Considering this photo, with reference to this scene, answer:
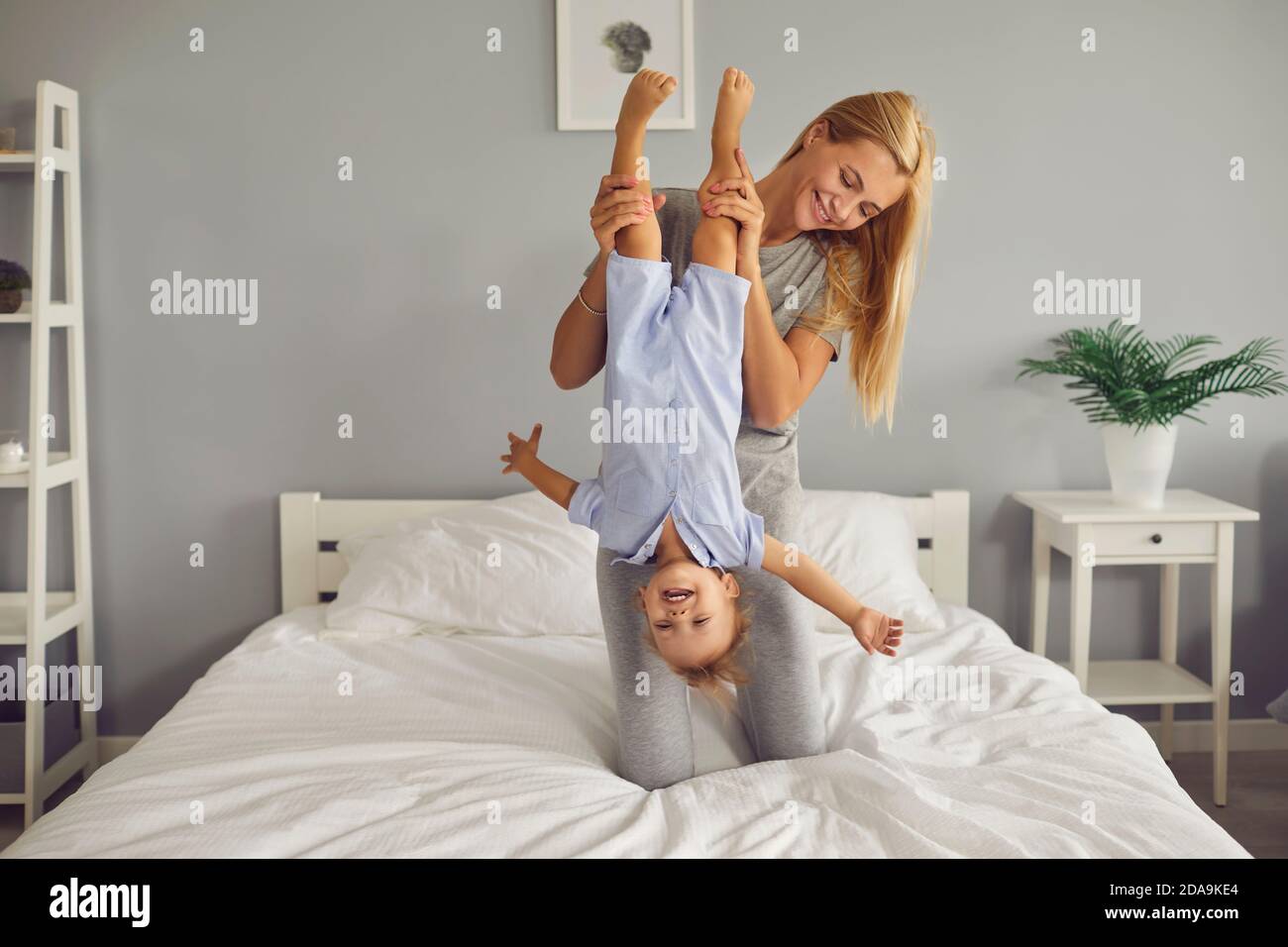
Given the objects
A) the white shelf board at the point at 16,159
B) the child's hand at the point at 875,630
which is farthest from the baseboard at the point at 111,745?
the child's hand at the point at 875,630

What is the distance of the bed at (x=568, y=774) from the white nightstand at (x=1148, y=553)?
1.35 ft

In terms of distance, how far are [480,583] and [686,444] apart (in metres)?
1.10

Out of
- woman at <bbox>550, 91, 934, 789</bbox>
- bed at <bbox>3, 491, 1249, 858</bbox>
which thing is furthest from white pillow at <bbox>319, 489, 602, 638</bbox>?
woman at <bbox>550, 91, 934, 789</bbox>

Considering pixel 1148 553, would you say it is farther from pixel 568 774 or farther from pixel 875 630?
pixel 568 774

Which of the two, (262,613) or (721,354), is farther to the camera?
(262,613)

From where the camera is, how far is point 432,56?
276cm

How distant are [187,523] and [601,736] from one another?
58.2 inches

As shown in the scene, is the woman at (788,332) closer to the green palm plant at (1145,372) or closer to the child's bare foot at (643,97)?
the child's bare foot at (643,97)

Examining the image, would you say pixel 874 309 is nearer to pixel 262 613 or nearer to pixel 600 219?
pixel 600 219

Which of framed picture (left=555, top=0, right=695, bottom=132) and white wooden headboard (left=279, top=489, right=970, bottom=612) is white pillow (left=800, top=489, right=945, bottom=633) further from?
framed picture (left=555, top=0, right=695, bottom=132)
